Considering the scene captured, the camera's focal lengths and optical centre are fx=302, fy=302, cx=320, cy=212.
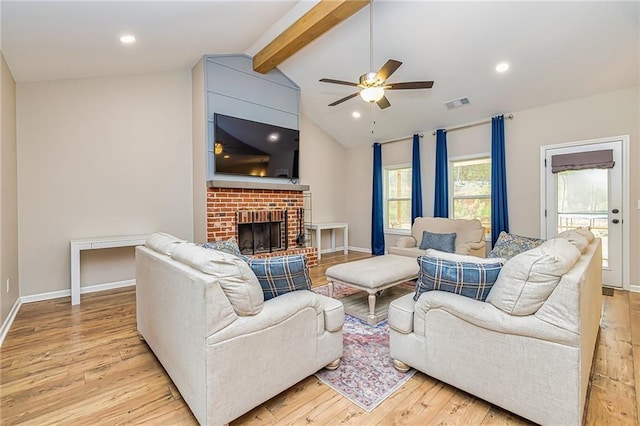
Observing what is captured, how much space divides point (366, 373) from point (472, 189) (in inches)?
174

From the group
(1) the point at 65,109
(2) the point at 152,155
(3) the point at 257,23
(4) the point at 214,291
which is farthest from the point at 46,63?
(4) the point at 214,291

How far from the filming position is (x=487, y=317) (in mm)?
1633

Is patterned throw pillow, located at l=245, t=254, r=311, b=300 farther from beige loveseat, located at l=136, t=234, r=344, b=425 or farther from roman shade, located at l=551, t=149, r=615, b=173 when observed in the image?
Answer: roman shade, located at l=551, t=149, r=615, b=173

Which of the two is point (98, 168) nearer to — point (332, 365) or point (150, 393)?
point (150, 393)

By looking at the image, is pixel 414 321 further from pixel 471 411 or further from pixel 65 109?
pixel 65 109

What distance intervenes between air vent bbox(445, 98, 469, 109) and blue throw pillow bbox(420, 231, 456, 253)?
6.78 feet

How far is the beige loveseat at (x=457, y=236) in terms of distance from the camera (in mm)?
4357

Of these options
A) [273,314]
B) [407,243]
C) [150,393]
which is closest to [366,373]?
[273,314]

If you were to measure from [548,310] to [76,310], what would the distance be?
4.24 meters

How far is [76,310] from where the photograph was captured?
3.30 m

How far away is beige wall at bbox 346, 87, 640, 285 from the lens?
12.7 feet

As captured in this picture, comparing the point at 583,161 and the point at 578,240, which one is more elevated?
the point at 583,161

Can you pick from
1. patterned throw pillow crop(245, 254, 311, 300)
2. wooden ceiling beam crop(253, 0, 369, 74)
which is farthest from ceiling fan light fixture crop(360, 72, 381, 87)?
patterned throw pillow crop(245, 254, 311, 300)

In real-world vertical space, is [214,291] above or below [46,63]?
below
